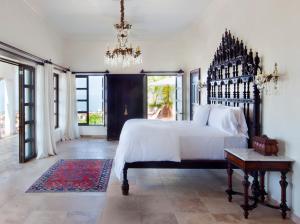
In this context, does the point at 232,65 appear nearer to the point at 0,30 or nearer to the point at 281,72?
the point at 281,72

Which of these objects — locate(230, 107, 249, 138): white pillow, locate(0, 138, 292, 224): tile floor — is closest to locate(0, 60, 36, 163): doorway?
locate(0, 138, 292, 224): tile floor

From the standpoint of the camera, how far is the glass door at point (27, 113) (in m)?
6.32

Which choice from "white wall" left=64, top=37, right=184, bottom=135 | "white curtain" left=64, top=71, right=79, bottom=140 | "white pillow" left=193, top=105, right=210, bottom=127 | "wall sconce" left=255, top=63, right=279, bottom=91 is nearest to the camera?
"wall sconce" left=255, top=63, right=279, bottom=91

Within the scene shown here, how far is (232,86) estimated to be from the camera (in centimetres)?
547

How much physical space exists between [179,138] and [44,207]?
2022 millimetres

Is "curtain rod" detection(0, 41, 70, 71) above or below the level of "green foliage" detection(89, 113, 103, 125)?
above

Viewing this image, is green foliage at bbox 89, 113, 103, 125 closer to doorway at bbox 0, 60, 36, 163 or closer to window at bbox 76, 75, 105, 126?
window at bbox 76, 75, 105, 126

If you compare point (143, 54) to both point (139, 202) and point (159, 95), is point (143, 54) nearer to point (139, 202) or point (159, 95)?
point (159, 95)

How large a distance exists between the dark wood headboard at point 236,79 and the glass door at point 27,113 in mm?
3926

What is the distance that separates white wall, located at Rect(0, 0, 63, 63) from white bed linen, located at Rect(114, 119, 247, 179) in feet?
9.20

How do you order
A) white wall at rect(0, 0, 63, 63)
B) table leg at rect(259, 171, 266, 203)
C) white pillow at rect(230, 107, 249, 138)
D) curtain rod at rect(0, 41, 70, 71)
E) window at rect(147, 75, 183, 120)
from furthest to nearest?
window at rect(147, 75, 183, 120) < white wall at rect(0, 0, 63, 63) < curtain rod at rect(0, 41, 70, 71) < white pillow at rect(230, 107, 249, 138) < table leg at rect(259, 171, 266, 203)

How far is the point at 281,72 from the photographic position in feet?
12.2

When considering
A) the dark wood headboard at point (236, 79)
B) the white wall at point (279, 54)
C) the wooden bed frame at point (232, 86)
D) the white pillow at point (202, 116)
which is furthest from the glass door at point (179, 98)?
the white wall at point (279, 54)

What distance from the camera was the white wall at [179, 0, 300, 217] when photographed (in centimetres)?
341
